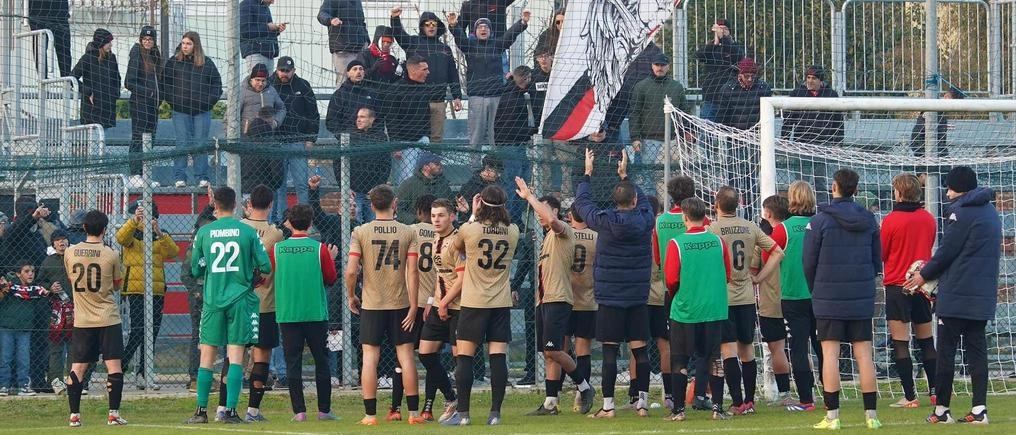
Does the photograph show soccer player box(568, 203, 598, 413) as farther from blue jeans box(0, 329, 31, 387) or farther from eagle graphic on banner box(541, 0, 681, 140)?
blue jeans box(0, 329, 31, 387)

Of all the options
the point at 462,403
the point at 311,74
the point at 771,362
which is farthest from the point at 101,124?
the point at 771,362

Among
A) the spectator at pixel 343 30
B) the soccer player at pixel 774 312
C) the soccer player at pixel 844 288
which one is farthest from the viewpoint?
the spectator at pixel 343 30

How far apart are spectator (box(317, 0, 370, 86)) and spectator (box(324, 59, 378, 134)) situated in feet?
1.69

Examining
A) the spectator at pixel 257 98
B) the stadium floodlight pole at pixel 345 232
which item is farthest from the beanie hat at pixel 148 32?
the stadium floodlight pole at pixel 345 232

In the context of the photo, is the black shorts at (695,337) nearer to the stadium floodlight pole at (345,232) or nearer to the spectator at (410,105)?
A: the stadium floodlight pole at (345,232)

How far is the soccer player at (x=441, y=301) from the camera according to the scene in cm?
1145

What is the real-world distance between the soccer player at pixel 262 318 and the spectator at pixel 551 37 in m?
4.65

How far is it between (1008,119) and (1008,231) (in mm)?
2072

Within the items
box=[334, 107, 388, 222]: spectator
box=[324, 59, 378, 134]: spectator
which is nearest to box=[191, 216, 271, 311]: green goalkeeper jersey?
box=[334, 107, 388, 222]: spectator

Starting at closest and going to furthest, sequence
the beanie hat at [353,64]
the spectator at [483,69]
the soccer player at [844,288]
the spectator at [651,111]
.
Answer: the soccer player at [844,288] < the beanie hat at [353,64] < the spectator at [651,111] < the spectator at [483,69]

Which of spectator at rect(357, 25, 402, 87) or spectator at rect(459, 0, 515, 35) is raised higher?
spectator at rect(459, 0, 515, 35)

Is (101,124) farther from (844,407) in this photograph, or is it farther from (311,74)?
(844,407)

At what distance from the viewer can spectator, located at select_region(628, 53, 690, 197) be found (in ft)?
49.9

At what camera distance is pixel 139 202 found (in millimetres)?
14508
